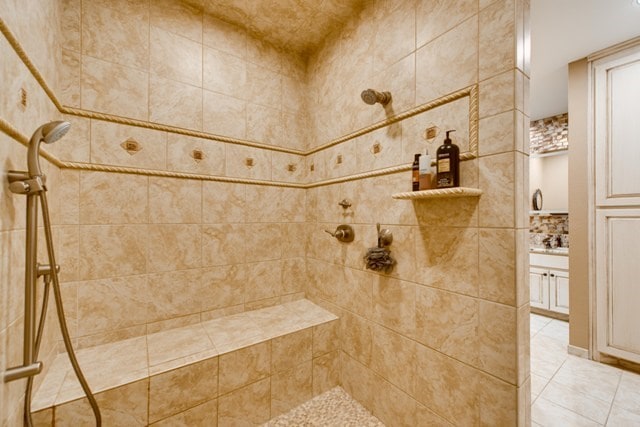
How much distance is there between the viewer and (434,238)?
4.13ft

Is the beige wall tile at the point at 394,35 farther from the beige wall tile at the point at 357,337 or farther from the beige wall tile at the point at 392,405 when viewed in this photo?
the beige wall tile at the point at 392,405

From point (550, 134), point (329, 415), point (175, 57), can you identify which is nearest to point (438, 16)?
point (175, 57)

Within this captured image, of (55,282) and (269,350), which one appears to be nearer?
(55,282)

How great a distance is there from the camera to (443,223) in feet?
4.00

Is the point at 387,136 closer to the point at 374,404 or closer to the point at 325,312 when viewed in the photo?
the point at 325,312

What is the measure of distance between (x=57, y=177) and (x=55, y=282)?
74cm

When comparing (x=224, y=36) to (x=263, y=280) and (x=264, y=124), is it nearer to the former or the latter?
(x=264, y=124)

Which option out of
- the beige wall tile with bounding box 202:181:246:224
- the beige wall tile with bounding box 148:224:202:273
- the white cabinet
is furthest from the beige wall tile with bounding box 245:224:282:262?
the white cabinet

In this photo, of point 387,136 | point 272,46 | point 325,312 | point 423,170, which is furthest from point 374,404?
point 272,46

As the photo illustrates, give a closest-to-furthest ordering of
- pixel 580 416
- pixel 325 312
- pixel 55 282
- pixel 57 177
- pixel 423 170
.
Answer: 1. pixel 55 282
2. pixel 423 170
3. pixel 57 177
4. pixel 580 416
5. pixel 325 312

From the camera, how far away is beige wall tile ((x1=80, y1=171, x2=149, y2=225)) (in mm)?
1422

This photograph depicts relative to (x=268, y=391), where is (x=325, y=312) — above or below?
Answer: above

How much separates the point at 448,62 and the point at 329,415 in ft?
6.83

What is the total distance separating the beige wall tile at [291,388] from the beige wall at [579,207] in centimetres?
241
